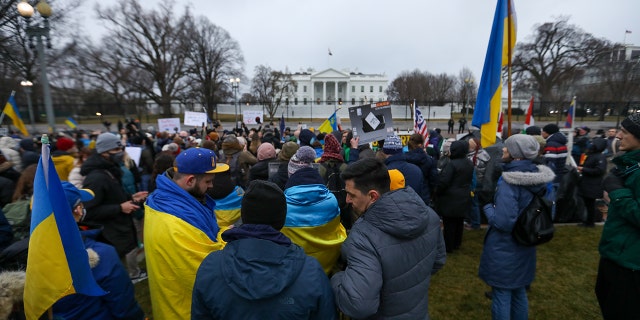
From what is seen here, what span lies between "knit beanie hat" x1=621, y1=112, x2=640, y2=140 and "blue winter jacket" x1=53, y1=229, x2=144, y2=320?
153 inches

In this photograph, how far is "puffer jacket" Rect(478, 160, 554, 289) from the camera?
279 cm

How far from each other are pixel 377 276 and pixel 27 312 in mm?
1756

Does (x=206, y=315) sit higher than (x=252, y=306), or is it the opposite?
(x=252, y=306)

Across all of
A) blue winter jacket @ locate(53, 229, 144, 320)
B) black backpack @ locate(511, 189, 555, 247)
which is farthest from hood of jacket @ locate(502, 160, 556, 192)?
blue winter jacket @ locate(53, 229, 144, 320)

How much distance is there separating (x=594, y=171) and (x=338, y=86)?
85.0 meters

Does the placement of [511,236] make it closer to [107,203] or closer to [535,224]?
[535,224]

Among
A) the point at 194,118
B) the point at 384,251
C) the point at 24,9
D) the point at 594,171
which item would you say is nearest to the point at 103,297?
the point at 384,251

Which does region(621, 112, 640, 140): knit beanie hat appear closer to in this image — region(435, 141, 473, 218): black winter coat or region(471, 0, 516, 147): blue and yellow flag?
region(471, 0, 516, 147): blue and yellow flag

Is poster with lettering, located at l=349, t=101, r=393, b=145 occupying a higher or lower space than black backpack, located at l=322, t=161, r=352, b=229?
higher

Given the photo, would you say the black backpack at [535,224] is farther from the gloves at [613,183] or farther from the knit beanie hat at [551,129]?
the knit beanie hat at [551,129]

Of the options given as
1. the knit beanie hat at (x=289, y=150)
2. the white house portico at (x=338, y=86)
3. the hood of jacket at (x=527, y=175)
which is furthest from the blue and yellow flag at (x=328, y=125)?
the white house portico at (x=338, y=86)

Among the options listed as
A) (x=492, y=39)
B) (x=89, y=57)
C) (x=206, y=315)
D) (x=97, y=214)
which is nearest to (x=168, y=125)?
(x=97, y=214)

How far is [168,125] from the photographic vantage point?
15.6 m

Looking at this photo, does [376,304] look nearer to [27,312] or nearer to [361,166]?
[361,166]
